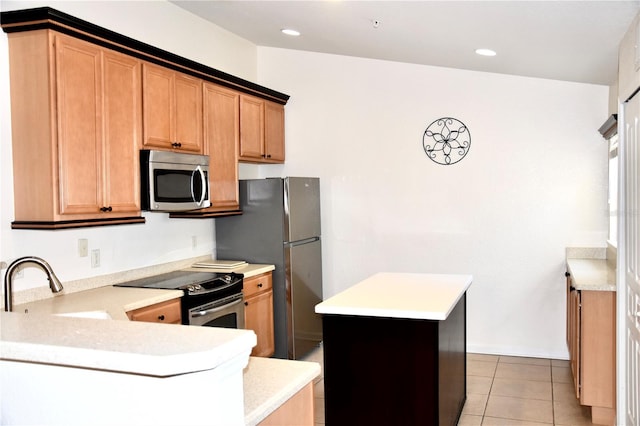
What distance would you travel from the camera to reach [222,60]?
17.2 ft

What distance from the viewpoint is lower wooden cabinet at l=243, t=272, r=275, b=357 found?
15.3 ft

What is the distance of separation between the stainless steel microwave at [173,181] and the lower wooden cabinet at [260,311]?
0.84 metres

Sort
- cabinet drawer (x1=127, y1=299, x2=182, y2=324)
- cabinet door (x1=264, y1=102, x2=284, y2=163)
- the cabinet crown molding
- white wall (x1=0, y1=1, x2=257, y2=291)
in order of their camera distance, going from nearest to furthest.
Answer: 1. the cabinet crown molding
2. white wall (x1=0, y1=1, x2=257, y2=291)
3. cabinet drawer (x1=127, y1=299, x2=182, y2=324)
4. cabinet door (x1=264, y1=102, x2=284, y2=163)

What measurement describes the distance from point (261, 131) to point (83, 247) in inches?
84.6

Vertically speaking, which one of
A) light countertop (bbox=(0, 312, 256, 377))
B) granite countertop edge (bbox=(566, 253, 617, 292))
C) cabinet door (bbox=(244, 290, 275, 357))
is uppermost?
light countertop (bbox=(0, 312, 256, 377))

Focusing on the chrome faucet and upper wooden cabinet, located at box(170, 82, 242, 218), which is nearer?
the chrome faucet

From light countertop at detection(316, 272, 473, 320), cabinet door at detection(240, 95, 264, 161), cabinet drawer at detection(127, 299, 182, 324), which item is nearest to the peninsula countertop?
light countertop at detection(316, 272, 473, 320)

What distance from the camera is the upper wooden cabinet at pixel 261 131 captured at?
5.05 meters

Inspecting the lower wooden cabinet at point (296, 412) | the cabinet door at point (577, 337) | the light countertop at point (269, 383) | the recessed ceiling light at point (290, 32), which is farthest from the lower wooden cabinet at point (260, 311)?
the lower wooden cabinet at point (296, 412)


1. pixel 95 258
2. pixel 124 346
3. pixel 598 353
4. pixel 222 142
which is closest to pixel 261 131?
pixel 222 142

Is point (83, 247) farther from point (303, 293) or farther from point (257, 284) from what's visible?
point (303, 293)

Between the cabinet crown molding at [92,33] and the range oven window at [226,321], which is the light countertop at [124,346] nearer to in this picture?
the cabinet crown molding at [92,33]

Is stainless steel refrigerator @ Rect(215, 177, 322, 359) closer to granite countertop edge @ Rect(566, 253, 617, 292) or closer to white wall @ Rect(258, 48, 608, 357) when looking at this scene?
white wall @ Rect(258, 48, 608, 357)

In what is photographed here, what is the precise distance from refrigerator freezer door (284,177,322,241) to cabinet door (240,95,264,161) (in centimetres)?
46
